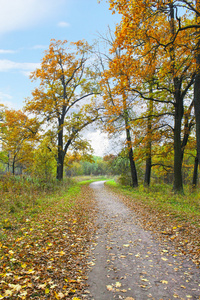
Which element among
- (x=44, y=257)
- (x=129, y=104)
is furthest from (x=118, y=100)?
(x=44, y=257)

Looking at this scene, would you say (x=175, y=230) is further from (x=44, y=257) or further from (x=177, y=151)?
(x=177, y=151)

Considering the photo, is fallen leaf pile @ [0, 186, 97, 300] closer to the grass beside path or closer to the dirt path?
the dirt path

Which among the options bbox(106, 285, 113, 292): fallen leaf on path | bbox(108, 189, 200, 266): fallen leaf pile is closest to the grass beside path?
bbox(108, 189, 200, 266): fallen leaf pile

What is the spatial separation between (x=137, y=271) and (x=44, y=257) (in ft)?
7.29

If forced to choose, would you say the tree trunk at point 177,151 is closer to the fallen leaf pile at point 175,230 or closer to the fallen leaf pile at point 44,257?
the fallen leaf pile at point 175,230

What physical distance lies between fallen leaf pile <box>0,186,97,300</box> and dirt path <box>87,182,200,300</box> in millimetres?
358

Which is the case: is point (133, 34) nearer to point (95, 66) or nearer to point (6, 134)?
point (95, 66)

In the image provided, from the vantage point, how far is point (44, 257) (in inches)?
193

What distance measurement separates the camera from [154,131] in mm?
15469

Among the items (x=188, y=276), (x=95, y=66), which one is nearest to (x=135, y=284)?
(x=188, y=276)

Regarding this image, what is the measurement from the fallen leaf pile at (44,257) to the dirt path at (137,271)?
1.18 ft

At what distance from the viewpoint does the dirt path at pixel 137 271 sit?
12.2 feet

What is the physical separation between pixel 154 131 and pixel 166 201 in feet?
20.6

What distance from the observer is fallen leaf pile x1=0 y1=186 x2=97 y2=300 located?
3.71 metres
